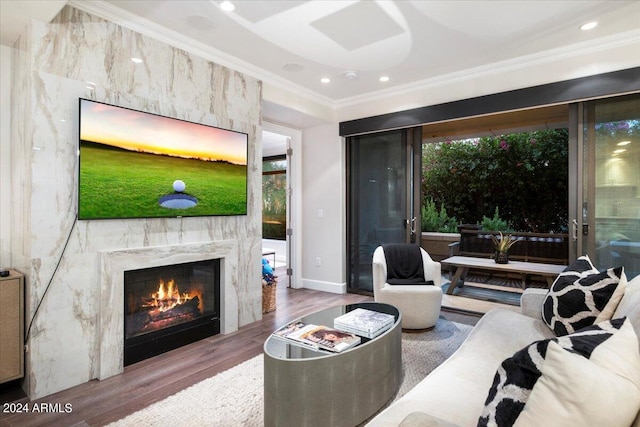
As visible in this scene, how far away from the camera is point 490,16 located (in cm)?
273

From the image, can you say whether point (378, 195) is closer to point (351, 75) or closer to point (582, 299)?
point (351, 75)

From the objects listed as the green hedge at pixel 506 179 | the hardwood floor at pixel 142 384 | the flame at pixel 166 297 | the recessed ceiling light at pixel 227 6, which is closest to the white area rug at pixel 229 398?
the hardwood floor at pixel 142 384

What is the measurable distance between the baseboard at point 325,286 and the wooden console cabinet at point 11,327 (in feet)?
11.5

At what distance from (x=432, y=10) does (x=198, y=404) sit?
10.8 feet

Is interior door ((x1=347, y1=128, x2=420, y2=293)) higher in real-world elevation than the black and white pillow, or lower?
higher

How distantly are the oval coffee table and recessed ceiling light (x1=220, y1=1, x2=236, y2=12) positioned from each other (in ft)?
7.96

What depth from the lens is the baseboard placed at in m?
4.99

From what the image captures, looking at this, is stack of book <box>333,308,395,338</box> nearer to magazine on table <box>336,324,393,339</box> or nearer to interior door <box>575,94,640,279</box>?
magazine on table <box>336,324,393,339</box>

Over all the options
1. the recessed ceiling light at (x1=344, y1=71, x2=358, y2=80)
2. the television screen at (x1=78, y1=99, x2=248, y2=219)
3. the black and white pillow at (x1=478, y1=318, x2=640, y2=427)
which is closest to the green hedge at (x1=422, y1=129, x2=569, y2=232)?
the recessed ceiling light at (x1=344, y1=71, x2=358, y2=80)

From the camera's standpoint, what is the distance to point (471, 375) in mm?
1586

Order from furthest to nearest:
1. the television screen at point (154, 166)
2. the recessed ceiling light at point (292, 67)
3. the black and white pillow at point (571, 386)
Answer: the recessed ceiling light at point (292, 67), the television screen at point (154, 166), the black and white pillow at point (571, 386)

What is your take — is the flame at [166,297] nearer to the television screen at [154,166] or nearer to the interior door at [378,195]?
the television screen at [154,166]

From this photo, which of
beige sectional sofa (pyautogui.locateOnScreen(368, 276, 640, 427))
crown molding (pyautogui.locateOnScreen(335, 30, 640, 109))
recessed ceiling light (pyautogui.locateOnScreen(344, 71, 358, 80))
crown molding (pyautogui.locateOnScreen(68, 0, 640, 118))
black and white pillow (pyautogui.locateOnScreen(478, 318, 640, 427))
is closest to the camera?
black and white pillow (pyautogui.locateOnScreen(478, 318, 640, 427))

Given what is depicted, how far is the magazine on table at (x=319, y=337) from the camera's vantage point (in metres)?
1.91
